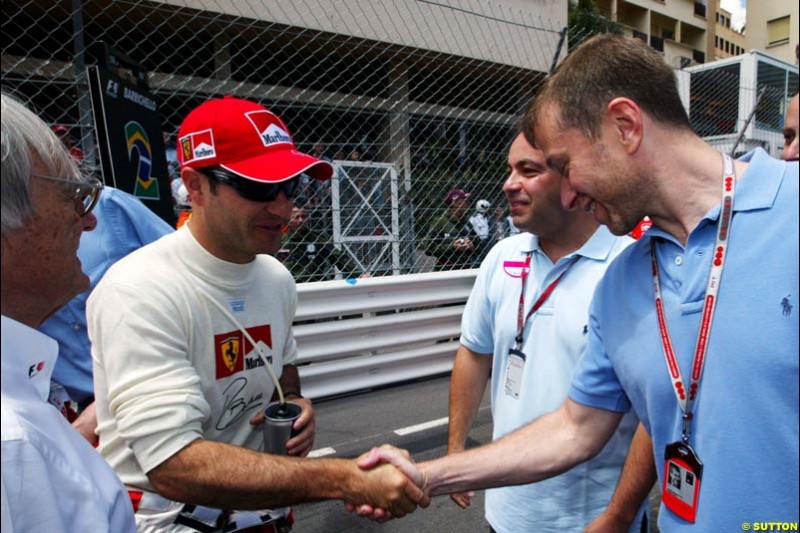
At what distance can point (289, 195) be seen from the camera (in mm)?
2051

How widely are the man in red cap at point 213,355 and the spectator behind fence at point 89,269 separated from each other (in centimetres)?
61

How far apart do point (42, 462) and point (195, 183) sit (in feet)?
3.92

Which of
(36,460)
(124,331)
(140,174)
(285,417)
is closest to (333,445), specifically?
(140,174)

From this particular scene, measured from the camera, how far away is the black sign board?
112 inches

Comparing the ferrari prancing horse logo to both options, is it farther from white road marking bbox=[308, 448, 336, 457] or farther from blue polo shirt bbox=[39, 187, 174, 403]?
white road marking bbox=[308, 448, 336, 457]

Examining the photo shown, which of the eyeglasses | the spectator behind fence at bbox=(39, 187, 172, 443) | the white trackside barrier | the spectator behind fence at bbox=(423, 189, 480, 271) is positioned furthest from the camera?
the spectator behind fence at bbox=(423, 189, 480, 271)

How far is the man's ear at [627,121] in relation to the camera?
1382 mm

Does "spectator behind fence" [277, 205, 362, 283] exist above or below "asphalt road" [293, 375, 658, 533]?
above

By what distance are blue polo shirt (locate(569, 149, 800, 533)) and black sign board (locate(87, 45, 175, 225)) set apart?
101 inches

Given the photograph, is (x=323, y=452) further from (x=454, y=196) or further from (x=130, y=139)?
(x=454, y=196)

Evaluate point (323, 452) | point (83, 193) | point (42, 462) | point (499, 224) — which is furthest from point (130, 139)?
point (499, 224)

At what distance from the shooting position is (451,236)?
5984 millimetres

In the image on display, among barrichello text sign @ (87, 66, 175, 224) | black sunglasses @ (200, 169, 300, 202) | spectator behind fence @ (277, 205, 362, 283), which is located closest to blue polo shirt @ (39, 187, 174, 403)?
barrichello text sign @ (87, 66, 175, 224)
